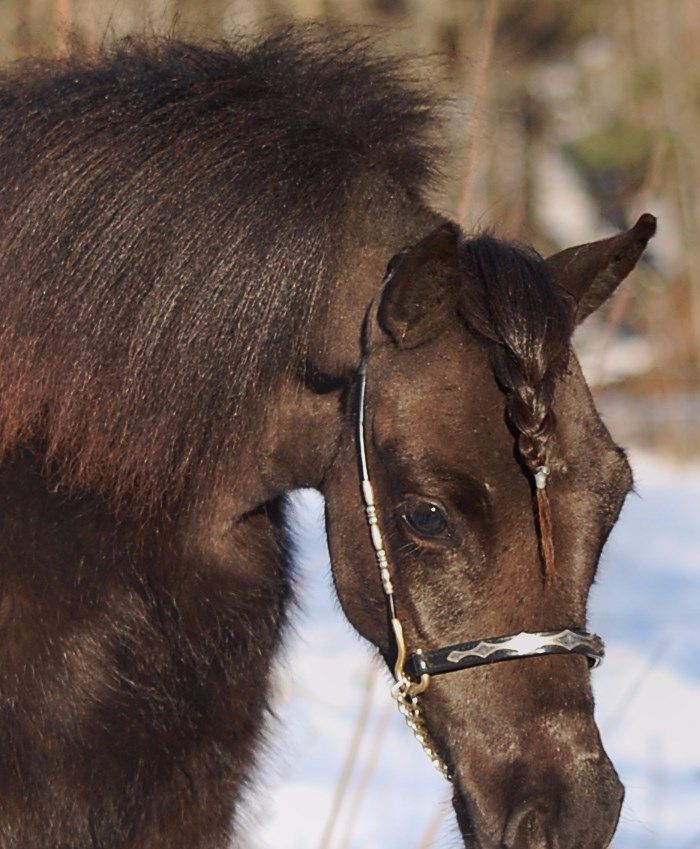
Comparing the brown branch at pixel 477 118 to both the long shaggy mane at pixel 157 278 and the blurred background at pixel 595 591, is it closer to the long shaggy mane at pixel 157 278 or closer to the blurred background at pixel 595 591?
the blurred background at pixel 595 591

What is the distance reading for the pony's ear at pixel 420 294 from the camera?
224 centimetres

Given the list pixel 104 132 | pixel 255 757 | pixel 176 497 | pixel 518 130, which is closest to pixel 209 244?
pixel 104 132

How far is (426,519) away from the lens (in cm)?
225

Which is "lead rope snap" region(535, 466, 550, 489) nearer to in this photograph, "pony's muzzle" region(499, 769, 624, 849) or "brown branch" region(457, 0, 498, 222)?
"pony's muzzle" region(499, 769, 624, 849)

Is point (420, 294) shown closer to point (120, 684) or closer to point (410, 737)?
point (120, 684)

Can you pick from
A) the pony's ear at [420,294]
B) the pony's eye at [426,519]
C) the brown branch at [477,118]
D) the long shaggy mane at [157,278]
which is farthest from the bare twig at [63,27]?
the pony's eye at [426,519]

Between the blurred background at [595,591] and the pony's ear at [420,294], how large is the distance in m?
0.52

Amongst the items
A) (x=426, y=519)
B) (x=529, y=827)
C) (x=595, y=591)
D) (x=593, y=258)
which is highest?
(x=593, y=258)

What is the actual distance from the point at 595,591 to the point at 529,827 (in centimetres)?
596

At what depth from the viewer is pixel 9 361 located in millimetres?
2463

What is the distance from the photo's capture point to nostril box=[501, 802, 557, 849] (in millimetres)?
2139

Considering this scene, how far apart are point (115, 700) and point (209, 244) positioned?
2.82ft

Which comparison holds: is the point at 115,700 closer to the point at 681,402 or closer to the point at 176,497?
the point at 176,497

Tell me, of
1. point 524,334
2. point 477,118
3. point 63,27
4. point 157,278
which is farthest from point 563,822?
point 63,27
